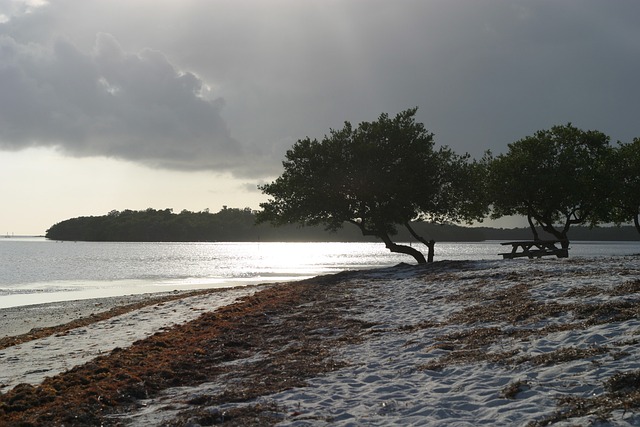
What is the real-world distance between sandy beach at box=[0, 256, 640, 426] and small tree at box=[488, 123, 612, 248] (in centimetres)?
2497

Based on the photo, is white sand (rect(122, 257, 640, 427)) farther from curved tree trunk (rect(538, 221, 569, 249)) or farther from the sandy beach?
curved tree trunk (rect(538, 221, 569, 249))

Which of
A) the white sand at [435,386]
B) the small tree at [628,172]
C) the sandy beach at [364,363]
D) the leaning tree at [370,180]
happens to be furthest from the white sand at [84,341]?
the small tree at [628,172]

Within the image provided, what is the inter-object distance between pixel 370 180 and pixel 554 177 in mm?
15065

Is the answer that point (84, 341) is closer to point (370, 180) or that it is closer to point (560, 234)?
point (370, 180)

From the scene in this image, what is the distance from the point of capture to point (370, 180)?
43562mm

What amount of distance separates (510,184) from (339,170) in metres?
14.3

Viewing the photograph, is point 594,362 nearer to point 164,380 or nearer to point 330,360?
point 330,360

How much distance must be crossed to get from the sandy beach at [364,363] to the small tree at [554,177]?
81.9ft

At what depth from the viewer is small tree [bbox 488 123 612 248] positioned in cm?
4681

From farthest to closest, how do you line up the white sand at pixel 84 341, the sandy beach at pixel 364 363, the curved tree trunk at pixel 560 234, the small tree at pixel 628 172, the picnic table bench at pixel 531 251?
the small tree at pixel 628 172 → the curved tree trunk at pixel 560 234 → the picnic table bench at pixel 531 251 → the white sand at pixel 84 341 → the sandy beach at pixel 364 363

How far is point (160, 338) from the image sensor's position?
17641mm

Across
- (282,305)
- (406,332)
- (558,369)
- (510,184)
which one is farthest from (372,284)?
(510,184)

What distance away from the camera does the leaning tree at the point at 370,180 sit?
4403 cm

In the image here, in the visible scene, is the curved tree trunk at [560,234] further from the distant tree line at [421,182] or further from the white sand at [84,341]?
the white sand at [84,341]
